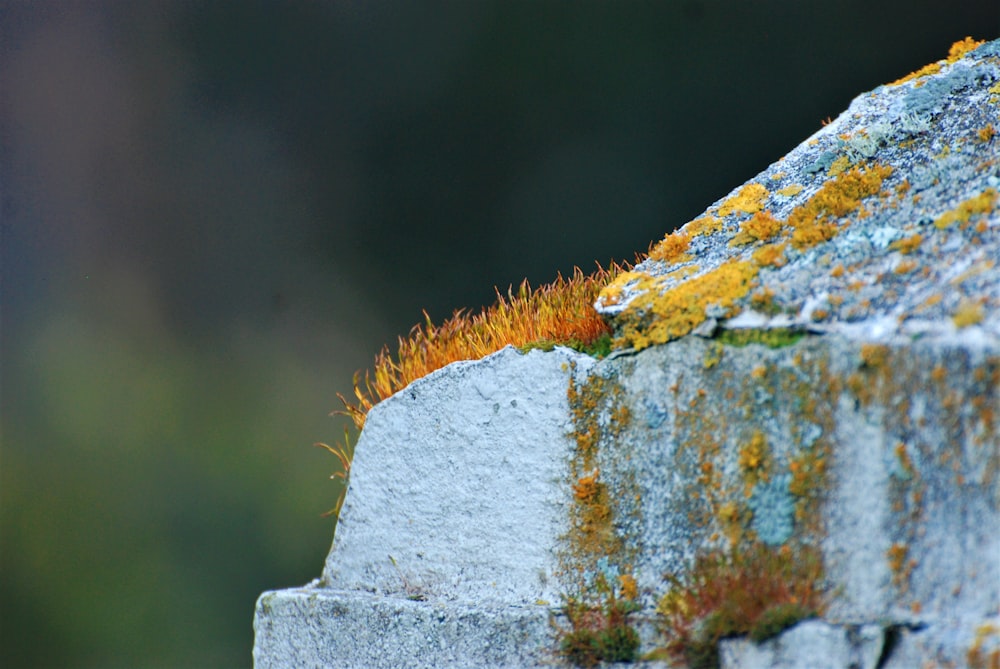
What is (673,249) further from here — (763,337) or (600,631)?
(600,631)

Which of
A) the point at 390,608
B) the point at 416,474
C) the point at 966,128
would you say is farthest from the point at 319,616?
the point at 966,128

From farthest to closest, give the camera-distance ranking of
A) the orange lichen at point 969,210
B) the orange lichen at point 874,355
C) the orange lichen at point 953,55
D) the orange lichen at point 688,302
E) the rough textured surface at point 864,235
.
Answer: the orange lichen at point 953,55 → the orange lichen at point 688,302 → the orange lichen at point 969,210 → the rough textured surface at point 864,235 → the orange lichen at point 874,355

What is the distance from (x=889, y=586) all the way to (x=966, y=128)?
1.59 metres

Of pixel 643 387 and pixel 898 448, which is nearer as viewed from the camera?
pixel 898 448

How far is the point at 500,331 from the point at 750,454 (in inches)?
44.7

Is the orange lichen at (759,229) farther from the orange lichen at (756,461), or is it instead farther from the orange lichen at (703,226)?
the orange lichen at (756,461)

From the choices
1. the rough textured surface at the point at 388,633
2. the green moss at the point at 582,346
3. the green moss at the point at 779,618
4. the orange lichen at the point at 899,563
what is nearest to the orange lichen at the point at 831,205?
the green moss at the point at 582,346

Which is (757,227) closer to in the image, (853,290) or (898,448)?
(853,290)

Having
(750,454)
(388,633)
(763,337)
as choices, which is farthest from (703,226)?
(388,633)

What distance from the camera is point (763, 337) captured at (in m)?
2.31

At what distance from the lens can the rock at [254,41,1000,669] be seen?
2004 mm

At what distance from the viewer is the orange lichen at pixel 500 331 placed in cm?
297

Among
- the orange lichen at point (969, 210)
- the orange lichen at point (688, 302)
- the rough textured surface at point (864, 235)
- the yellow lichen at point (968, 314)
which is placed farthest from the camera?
the orange lichen at point (688, 302)

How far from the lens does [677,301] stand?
252cm
